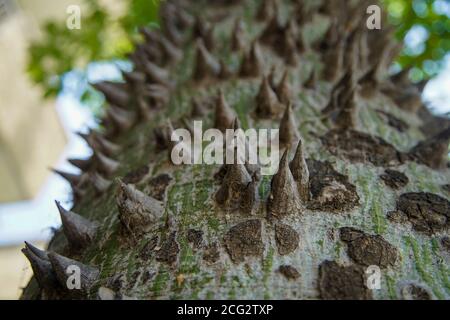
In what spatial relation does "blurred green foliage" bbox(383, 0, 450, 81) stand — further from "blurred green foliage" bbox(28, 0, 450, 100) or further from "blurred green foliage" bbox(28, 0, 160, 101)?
"blurred green foliage" bbox(28, 0, 160, 101)

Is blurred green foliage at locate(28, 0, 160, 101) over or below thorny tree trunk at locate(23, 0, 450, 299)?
over

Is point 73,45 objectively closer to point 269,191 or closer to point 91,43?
point 91,43

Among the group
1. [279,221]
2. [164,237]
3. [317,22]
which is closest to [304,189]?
[279,221]

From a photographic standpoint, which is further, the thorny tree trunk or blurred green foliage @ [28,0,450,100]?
blurred green foliage @ [28,0,450,100]

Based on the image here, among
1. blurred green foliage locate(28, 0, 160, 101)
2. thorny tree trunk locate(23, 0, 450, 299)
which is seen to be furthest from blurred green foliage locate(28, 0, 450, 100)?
thorny tree trunk locate(23, 0, 450, 299)

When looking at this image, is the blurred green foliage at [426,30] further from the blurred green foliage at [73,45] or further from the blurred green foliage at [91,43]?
the blurred green foliage at [73,45]

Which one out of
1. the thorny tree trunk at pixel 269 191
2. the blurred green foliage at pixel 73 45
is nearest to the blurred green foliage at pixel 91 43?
the blurred green foliage at pixel 73 45

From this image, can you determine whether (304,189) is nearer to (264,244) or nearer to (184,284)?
(264,244)
